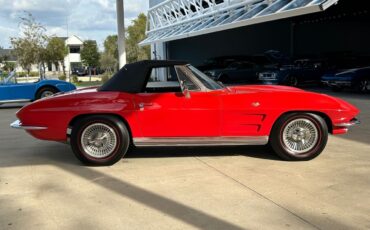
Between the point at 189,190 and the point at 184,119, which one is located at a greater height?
the point at 184,119

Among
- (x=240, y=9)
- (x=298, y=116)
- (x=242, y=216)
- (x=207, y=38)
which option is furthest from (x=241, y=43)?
(x=242, y=216)

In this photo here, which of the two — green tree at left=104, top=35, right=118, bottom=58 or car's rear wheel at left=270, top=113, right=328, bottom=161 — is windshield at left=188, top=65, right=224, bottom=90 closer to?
car's rear wheel at left=270, top=113, right=328, bottom=161

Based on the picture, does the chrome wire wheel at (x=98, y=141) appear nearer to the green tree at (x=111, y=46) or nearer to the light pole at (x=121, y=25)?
the light pole at (x=121, y=25)

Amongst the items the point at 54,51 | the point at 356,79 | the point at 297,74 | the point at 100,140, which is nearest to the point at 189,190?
the point at 100,140

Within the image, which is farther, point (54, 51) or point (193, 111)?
point (54, 51)

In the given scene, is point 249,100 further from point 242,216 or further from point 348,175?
point 242,216

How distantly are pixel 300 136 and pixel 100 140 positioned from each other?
9.27ft

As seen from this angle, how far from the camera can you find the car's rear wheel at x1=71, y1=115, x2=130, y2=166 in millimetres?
5719

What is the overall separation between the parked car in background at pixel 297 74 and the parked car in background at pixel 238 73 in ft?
9.99

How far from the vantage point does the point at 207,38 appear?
33.7 m

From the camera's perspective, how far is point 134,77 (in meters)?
5.91

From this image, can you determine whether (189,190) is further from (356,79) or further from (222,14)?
(222,14)

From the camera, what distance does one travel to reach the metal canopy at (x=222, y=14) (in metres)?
13.6

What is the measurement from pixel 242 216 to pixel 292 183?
1.20 metres
